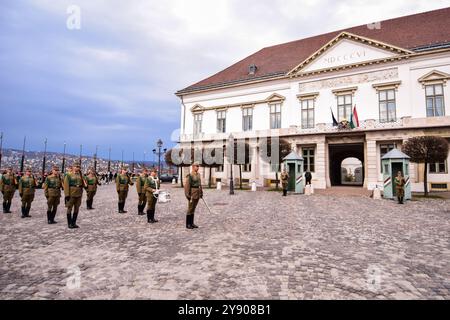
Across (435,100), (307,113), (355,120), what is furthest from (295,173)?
(435,100)

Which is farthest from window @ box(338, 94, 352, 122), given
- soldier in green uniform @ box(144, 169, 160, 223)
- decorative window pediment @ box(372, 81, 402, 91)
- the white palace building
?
soldier in green uniform @ box(144, 169, 160, 223)

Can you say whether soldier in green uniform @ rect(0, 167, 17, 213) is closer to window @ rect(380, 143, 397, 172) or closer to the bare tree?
the bare tree

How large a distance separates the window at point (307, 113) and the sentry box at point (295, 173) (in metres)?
6.71

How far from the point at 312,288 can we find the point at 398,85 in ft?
81.2

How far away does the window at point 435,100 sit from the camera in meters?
21.2

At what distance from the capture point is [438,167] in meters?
21.1

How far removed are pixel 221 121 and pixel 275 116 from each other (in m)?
6.86

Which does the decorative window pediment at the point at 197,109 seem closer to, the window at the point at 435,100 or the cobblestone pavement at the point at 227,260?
the window at the point at 435,100

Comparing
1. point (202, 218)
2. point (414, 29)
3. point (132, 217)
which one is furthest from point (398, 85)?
point (132, 217)

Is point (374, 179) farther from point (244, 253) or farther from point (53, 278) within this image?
point (53, 278)

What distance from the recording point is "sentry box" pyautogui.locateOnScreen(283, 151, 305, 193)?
2000 centimetres

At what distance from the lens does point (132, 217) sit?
9.73m

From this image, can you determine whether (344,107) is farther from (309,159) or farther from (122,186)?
(122,186)

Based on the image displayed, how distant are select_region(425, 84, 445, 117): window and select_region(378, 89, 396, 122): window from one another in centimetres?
243
